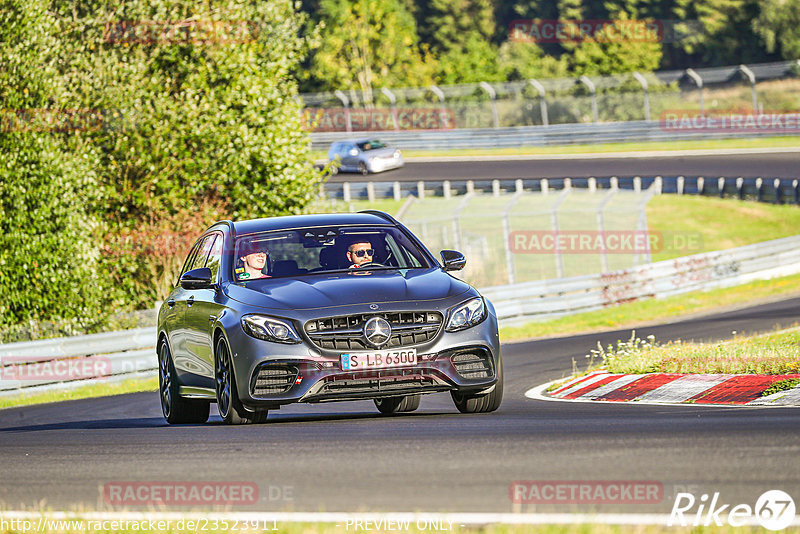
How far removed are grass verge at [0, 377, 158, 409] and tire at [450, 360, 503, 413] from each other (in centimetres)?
906

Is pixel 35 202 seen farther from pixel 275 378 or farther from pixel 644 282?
pixel 275 378

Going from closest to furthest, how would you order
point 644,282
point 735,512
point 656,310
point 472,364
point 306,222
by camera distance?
point 735,512
point 472,364
point 306,222
point 656,310
point 644,282

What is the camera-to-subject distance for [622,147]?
5362cm

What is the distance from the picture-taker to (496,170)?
48.2 meters

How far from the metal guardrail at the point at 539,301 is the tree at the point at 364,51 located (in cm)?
4823

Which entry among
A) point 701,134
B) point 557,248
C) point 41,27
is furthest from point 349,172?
point 41,27

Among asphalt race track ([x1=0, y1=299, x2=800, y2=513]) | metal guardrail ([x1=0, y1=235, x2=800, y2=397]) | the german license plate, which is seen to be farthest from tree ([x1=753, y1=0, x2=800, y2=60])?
the german license plate

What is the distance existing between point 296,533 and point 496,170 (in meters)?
43.7

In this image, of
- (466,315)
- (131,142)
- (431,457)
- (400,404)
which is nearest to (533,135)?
(131,142)

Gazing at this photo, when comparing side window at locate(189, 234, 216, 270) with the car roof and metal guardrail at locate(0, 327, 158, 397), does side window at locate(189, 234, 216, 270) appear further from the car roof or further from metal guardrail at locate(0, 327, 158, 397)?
metal guardrail at locate(0, 327, 158, 397)

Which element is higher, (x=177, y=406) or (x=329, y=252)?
(x=329, y=252)

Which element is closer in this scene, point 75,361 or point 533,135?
point 75,361

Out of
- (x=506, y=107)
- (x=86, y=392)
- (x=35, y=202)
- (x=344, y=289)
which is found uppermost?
(x=344, y=289)

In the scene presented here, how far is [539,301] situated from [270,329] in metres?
17.5
